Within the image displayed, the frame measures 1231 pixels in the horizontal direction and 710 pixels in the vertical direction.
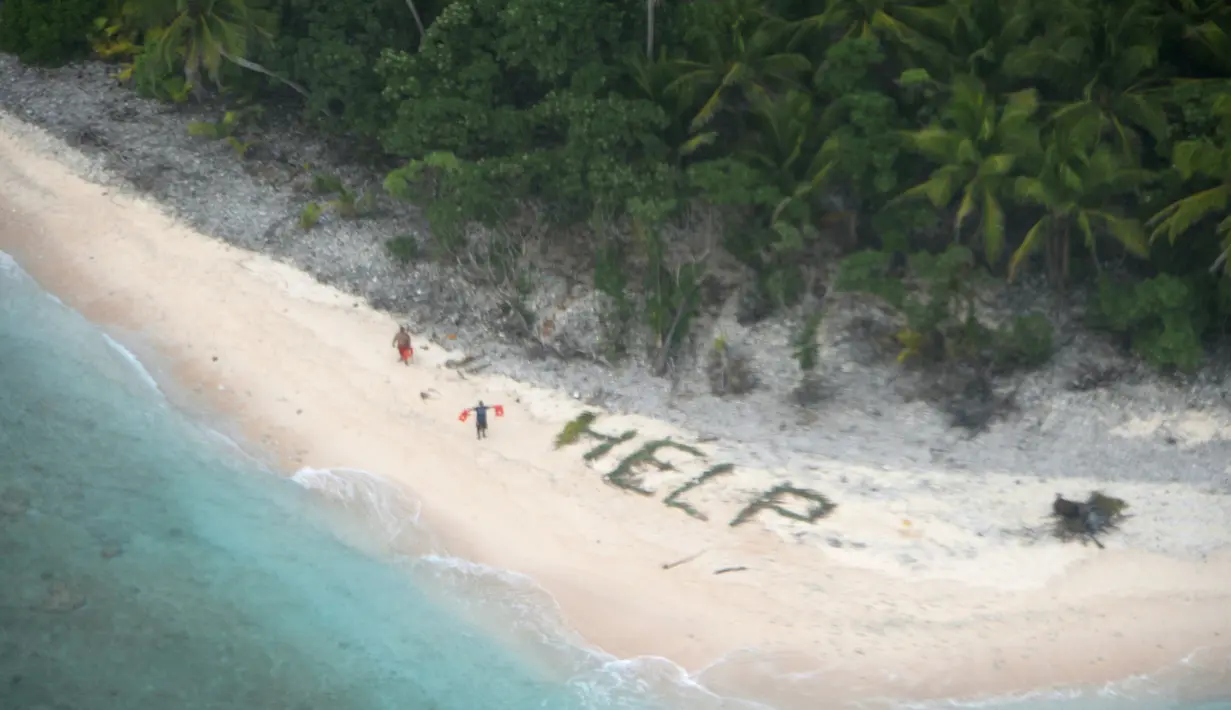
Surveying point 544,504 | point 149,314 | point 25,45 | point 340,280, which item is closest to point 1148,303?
point 544,504

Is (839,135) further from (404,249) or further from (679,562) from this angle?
(404,249)

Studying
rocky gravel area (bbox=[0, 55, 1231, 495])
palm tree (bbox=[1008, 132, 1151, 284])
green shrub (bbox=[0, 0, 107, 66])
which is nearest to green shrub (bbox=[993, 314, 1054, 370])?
rocky gravel area (bbox=[0, 55, 1231, 495])

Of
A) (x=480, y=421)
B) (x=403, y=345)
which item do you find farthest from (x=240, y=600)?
(x=403, y=345)

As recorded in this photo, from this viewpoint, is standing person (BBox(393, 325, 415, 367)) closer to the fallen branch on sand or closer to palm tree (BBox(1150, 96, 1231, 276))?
the fallen branch on sand

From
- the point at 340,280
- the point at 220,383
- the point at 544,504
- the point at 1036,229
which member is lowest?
the point at 544,504

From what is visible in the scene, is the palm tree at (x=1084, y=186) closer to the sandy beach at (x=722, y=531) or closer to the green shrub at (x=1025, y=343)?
the green shrub at (x=1025, y=343)

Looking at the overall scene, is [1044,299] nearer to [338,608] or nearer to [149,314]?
[338,608]
